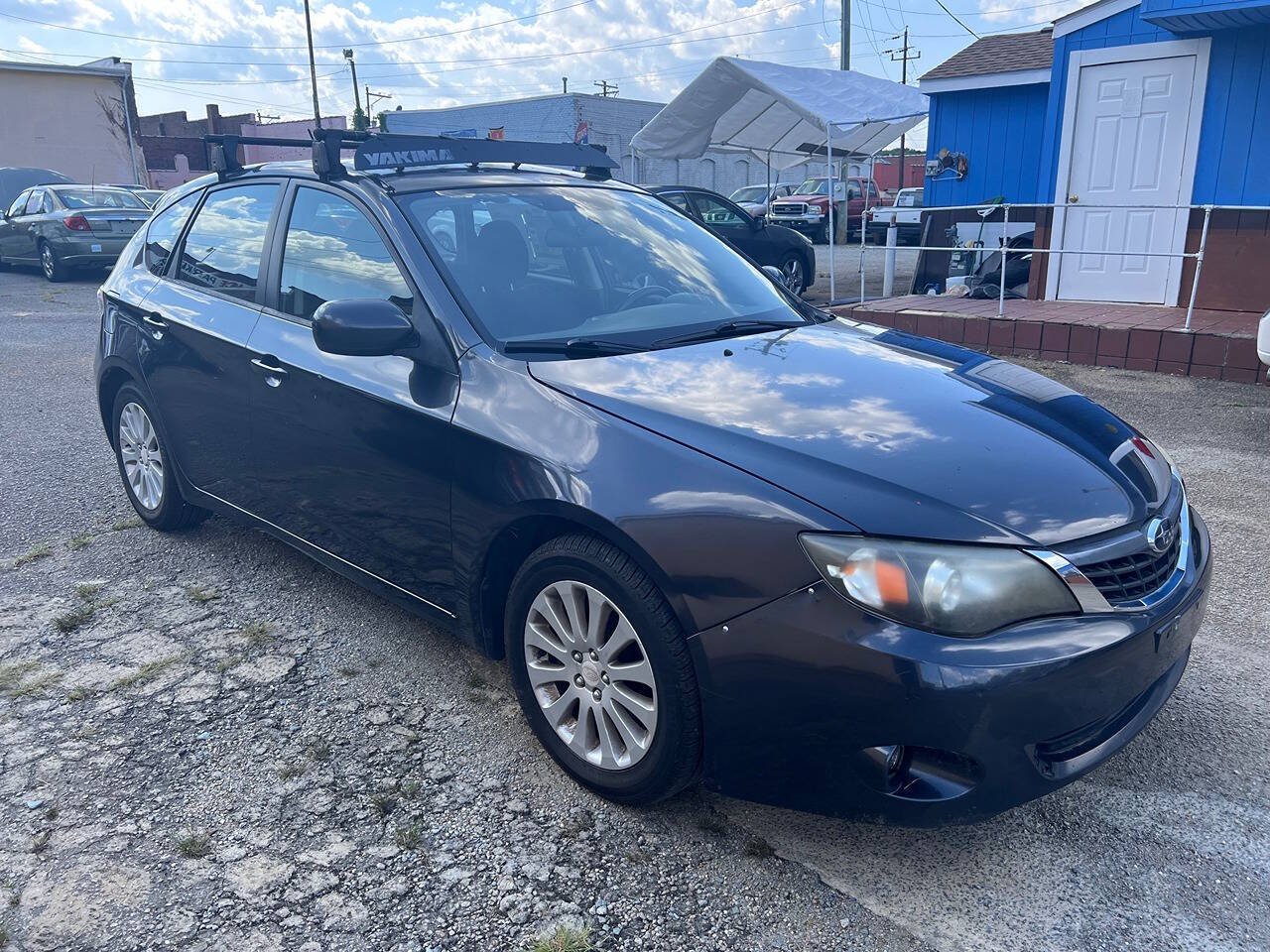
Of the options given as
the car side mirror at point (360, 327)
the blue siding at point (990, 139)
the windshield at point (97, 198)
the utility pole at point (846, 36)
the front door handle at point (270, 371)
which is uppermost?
the utility pole at point (846, 36)

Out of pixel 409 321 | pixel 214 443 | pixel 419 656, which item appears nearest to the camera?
pixel 409 321

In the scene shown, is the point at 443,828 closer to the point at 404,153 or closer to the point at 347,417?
the point at 347,417

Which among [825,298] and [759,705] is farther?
[825,298]

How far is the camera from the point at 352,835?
254 cm

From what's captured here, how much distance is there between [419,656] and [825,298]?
412 inches

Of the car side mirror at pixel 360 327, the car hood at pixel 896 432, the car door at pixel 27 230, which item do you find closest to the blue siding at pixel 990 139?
the car hood at pixel 896 432

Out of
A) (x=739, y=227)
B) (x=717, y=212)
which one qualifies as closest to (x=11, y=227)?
(x=717, y=212)

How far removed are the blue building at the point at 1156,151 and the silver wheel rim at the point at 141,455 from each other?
23.1 feet

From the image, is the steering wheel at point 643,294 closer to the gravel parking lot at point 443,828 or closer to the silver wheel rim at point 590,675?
the silver wheel rim at point 590,675

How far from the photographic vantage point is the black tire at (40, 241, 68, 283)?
15.9m

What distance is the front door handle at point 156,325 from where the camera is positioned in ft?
13.7

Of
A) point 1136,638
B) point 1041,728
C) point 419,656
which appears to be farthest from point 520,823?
point 1136,638

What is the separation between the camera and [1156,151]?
955 centimetres

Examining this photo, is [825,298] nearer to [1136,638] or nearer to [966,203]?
[966,203]
